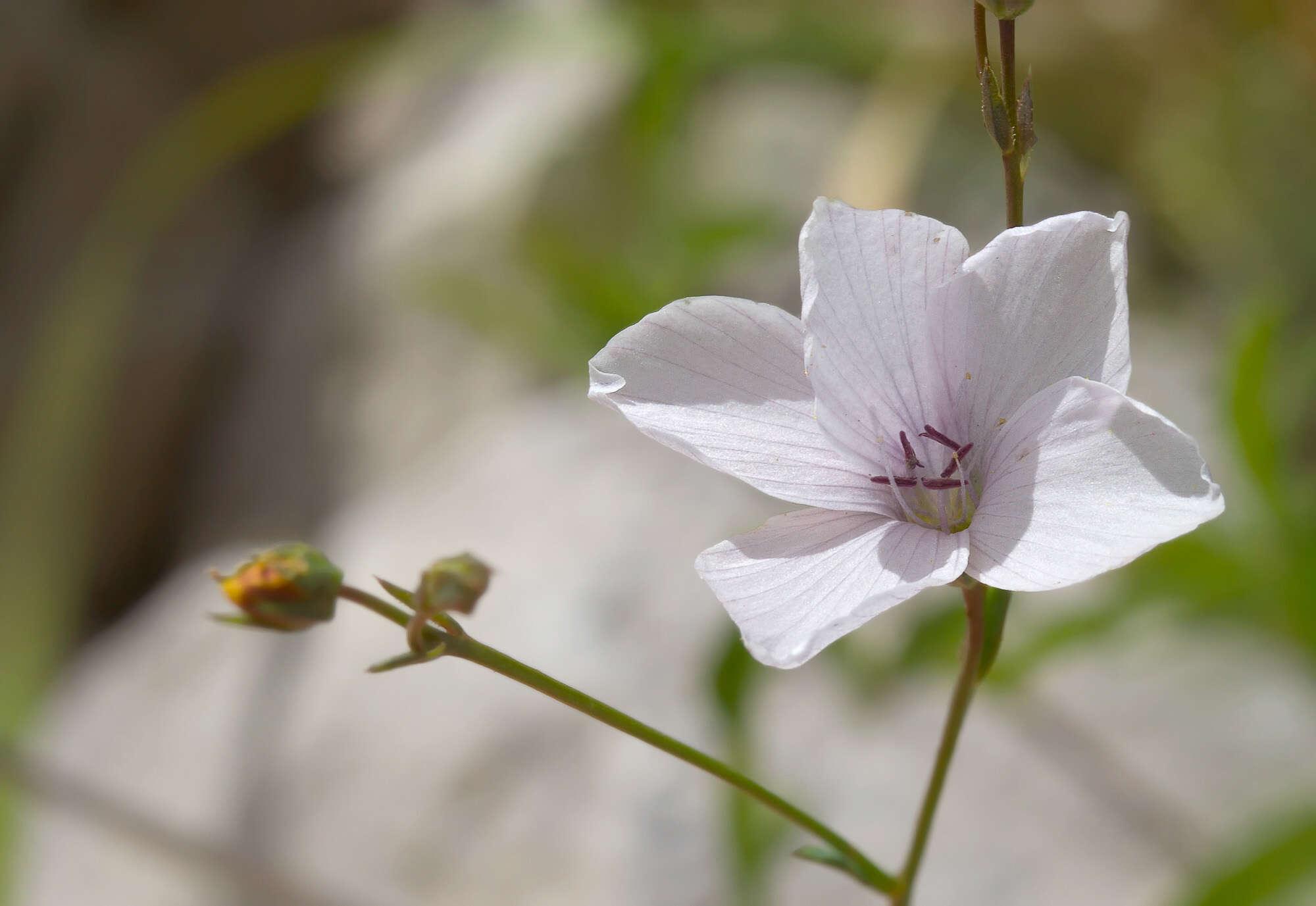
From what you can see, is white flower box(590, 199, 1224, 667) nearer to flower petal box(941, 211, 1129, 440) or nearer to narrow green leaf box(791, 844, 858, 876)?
flower petal box(941, 211, 1129, 440)

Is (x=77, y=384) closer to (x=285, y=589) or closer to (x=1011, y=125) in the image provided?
(x=285, y=589)

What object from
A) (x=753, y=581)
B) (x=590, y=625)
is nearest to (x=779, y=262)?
(x=590, y=625)

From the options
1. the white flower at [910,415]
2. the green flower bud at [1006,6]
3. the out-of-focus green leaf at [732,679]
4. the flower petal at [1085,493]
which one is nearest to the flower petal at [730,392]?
the white flower at [910,415]

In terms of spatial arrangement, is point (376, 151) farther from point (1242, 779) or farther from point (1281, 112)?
point (1242, 779)

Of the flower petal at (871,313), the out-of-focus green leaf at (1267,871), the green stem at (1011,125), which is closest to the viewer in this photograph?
the green stem at (1011,125)

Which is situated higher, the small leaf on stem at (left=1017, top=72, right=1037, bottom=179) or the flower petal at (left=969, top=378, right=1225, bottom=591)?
the small leaf on stem at (left=1017, top=72, right=1037, bottom=179)

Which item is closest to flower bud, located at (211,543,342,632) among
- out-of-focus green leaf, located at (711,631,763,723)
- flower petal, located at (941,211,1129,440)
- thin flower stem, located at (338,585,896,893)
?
thin flower stem, located at (338,585,896,893)

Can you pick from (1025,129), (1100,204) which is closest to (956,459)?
(1025,129)

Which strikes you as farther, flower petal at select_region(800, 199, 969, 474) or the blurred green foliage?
the blurred green foliage

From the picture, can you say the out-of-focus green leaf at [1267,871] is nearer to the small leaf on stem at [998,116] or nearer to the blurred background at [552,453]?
the blurred background at [552,453]
